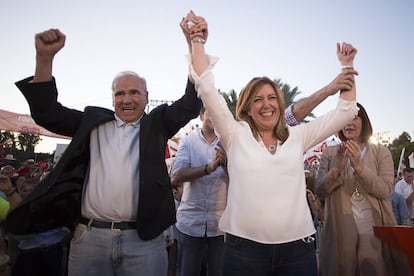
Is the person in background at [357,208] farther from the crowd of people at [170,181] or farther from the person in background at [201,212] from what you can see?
the person in background at [201,212]

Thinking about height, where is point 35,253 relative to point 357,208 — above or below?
below

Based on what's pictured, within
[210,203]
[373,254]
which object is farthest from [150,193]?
[373,254]

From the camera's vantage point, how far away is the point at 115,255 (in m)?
2.20

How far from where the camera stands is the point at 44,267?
13.7ft

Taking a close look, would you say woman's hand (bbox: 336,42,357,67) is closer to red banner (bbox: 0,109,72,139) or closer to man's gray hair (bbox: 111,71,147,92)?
man's gray hair (bbox: 111,71,147,92)

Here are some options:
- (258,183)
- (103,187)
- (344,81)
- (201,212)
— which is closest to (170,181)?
(103,187)

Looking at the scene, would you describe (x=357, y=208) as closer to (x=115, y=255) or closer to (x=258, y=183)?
(x=258, y=183)

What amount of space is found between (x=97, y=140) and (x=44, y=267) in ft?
8.31

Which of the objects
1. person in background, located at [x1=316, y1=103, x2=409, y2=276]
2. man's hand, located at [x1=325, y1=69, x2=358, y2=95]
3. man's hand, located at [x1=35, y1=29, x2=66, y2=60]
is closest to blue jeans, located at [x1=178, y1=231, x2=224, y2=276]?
person in background, located at [x1=316, y1=103, x2=409, y2=276]

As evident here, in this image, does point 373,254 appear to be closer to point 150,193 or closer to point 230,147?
point 230,147

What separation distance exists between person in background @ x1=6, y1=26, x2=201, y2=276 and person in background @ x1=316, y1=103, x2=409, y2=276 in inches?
54.9

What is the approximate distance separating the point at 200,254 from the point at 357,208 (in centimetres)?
150

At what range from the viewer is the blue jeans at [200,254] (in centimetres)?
338

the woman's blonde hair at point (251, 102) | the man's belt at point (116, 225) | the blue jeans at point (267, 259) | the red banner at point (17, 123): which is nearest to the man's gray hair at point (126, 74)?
the woman's blonde hair at point (251, 102)
